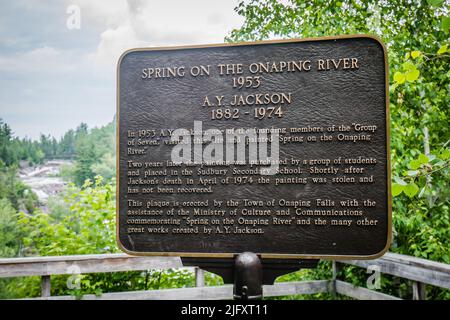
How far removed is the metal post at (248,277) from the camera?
271 centimetres

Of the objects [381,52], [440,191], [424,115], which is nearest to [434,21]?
[424,115]

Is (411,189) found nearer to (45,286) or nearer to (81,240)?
(45,286)

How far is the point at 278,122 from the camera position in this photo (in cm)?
286

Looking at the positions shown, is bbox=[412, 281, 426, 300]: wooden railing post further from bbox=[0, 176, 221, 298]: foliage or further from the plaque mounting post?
bbox=[0, 176, 221, 298]: foliage

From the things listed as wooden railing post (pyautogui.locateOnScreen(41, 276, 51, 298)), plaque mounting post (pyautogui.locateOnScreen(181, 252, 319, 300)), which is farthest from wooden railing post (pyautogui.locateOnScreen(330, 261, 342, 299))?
wooden railing post (pyautogui.locateOnScreen(41, 276, 51, 298))

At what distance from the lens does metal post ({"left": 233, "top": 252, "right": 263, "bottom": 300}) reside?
2.71 m

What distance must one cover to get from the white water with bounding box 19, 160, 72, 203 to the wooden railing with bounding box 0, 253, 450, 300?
161 centimetres

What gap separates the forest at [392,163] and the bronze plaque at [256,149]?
216cm

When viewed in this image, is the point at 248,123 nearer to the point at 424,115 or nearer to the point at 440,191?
the point at 424,115

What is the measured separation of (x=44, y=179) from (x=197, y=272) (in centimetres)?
279

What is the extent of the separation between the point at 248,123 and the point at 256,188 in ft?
1.58

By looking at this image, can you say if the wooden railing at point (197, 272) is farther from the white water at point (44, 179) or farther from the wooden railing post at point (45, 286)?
the white water at point (44, 179)

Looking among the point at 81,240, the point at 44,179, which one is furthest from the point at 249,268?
the point at 44,179
